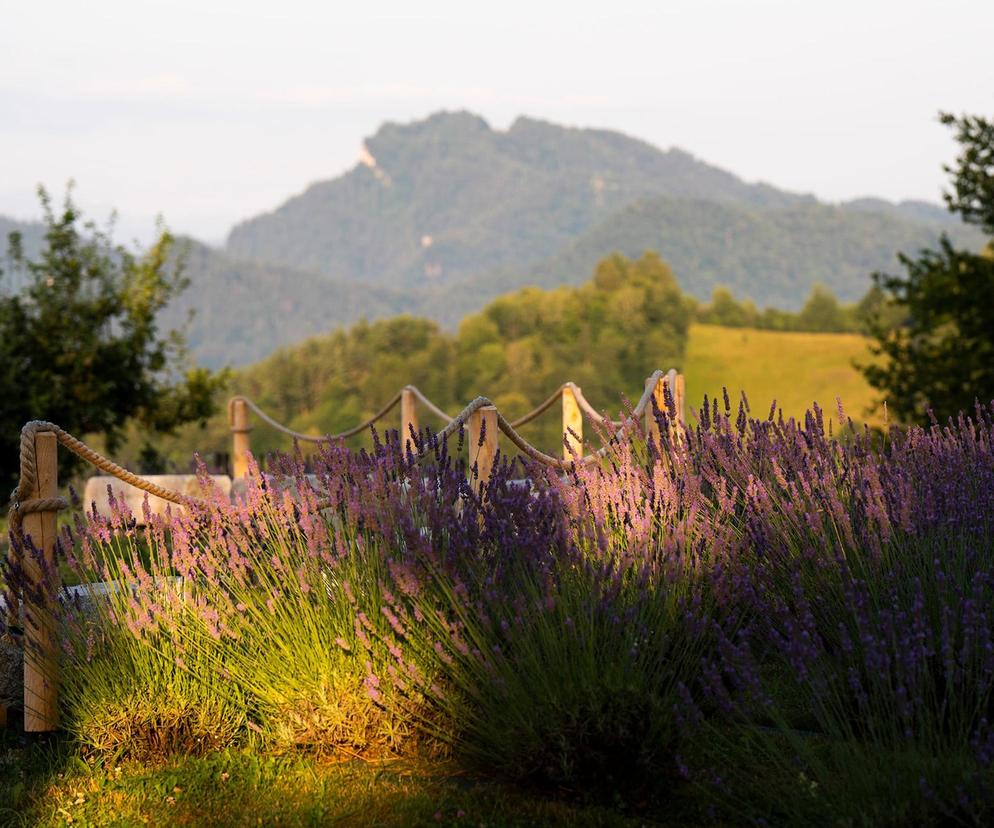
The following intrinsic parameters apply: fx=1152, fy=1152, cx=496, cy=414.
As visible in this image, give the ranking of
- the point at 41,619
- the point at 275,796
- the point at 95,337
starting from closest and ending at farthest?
the point at 275,796, the point at 41,619, the point at 95,337

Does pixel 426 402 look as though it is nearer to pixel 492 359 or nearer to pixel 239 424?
pixel 239 424

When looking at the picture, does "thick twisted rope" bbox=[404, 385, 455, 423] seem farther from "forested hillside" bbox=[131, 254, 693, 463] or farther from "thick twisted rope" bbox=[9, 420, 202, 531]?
"forested hillside" bbox=[131, 254, 693, 463]

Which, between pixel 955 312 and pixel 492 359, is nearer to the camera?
pixel 955 312

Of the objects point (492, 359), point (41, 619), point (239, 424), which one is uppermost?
point (492, 359)

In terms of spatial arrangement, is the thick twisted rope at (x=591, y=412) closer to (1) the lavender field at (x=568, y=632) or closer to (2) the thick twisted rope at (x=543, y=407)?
(2) the thick twisted rope at (x=543, y=407)

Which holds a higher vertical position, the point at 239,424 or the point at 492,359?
the point at 492,359

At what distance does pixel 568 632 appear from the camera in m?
3.07

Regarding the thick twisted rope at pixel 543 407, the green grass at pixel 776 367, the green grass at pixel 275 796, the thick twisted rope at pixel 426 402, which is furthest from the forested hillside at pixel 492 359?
the green grass at pixel 275 796

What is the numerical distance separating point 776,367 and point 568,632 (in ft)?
341

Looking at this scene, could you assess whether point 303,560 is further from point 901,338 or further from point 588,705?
point 901,338

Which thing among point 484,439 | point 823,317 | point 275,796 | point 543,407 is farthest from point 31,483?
point 823,317

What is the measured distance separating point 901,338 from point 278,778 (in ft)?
55.6

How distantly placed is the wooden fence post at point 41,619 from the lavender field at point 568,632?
0.24 ft

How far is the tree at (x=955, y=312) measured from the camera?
16.7 m
